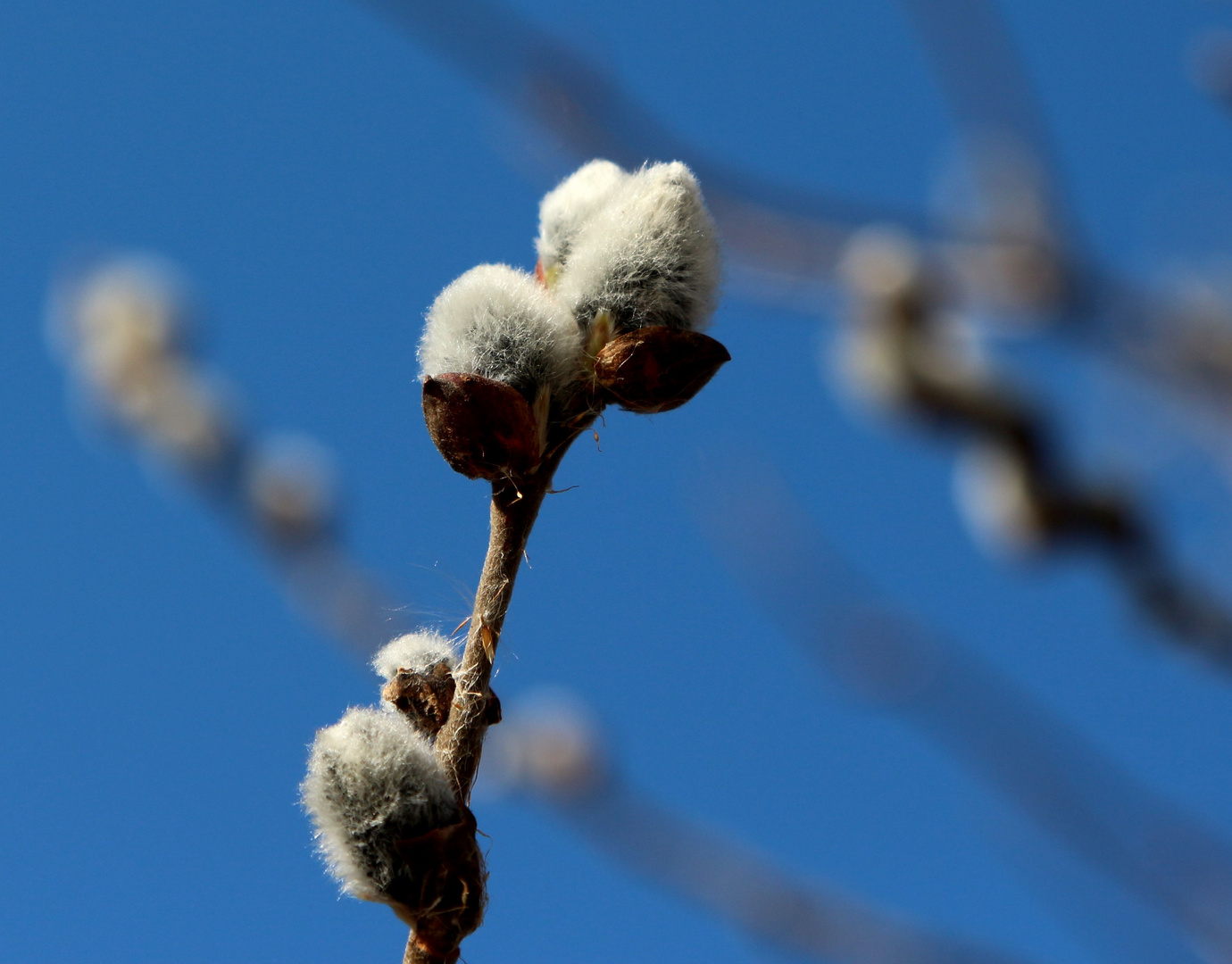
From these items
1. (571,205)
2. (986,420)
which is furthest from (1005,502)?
(571,205)

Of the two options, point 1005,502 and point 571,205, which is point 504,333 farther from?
point 1005,502

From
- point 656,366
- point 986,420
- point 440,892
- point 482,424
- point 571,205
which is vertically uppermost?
point 986,420

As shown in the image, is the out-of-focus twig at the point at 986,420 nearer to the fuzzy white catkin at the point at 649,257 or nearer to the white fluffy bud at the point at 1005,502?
the white fluffy bud at the point at 1005,502

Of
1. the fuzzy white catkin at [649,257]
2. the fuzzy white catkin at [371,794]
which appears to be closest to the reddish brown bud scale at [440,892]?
the fuzzy white catkin at [371,794]

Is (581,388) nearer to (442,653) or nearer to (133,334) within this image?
(442,653)

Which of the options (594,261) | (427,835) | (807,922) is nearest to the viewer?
(427,835)

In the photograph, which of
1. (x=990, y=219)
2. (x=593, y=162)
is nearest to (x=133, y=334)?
(x=990, y=219)

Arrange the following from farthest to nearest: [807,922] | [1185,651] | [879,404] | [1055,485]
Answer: [879,404] < [1055,485] < [1185,651] < [807,922]
